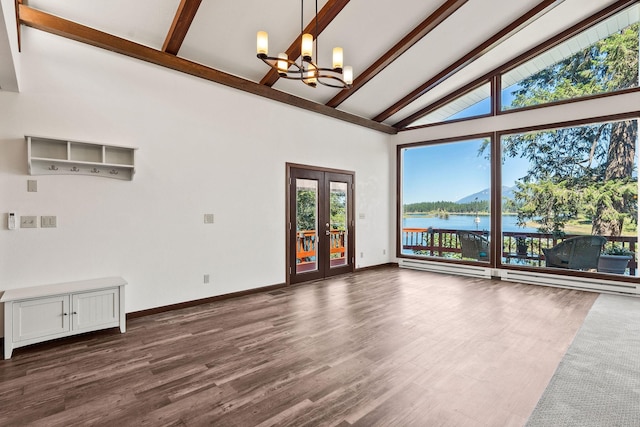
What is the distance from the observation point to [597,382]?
2543 mm

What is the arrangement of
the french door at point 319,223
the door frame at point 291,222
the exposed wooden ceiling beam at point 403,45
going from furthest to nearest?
the french door at point 319,223 < the door frame at point 291,222 < the exposed wooden ceiling beam at point 403,45

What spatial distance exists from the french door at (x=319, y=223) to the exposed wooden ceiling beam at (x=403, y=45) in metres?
1.54

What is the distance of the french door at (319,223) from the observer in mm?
5938

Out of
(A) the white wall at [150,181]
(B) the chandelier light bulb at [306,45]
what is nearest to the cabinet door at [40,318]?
(A) the white wall at [150,181]

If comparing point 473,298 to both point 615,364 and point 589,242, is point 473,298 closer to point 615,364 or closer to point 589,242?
point 615,364

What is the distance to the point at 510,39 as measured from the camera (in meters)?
5.58

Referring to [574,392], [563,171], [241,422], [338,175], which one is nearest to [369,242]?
[338,175]

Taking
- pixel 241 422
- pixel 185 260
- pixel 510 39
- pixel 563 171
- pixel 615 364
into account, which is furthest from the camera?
pixel 563 171

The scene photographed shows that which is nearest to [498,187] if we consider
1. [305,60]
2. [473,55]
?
[473,55]

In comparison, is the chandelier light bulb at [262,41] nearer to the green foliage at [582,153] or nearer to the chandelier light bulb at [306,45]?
the chandelier light bulb at [306,45]

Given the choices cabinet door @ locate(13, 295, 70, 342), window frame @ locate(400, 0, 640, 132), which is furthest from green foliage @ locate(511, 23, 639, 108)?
cabinet door @ locate(13, 295, 70, 342)

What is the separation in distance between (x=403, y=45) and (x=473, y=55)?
1.53 meters

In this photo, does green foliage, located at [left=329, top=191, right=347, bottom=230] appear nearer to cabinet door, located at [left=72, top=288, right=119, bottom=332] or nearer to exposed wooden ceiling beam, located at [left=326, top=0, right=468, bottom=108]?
exposed wooden ceiling beam, located at [left=326, top=0, right=468, bottom=108]

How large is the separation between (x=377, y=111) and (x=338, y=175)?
1.77 metres
